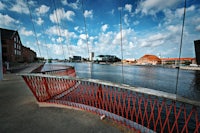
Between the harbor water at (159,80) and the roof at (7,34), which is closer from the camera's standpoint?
the harbor water at (159,80)

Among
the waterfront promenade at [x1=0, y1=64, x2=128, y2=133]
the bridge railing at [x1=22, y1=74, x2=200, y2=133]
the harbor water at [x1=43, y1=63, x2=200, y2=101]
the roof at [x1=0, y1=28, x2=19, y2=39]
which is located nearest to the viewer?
the bridge railing at [x1=22, y1=74, x2=200, y2=133]

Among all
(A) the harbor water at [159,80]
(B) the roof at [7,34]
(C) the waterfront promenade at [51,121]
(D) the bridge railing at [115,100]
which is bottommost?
(A) the harbor water at [159,80]

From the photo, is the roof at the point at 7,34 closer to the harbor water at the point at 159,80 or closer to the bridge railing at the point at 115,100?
the harbor water at the point at 159,80

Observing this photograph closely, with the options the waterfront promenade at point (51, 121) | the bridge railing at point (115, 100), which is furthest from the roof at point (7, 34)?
the waterfront promenade at point (51, 121)

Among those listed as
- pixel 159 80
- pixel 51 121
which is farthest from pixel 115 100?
pixel 159 80

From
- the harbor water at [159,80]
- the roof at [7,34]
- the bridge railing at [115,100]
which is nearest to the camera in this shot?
the bridge railing at [115,100]

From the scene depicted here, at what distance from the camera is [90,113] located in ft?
10.9

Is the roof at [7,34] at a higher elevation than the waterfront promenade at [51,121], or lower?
higher

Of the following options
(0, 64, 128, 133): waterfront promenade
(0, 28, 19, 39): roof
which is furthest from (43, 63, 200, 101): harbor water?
(0, 28, 19, 39): roof

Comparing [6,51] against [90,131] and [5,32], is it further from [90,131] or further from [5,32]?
[90,131]

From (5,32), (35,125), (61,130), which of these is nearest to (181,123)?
(61,130)

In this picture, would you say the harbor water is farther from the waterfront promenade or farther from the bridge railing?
the waterfront promenade

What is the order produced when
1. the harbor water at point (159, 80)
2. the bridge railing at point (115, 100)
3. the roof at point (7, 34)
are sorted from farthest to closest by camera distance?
the roof at point (7, 34) → the harbor water at point (159, 80) → the bridge railing at point (115, 100)

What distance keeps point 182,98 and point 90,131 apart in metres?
2.16
